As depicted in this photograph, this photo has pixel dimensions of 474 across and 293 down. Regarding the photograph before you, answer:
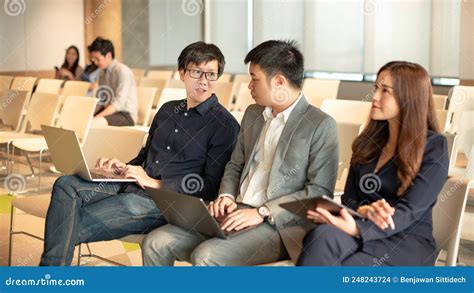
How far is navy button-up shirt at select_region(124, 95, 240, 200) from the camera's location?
3.09 meters

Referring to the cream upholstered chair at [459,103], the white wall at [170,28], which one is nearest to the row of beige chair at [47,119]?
the cream upholstered chair at [459,103]

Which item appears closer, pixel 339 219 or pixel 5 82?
pixel 339 219

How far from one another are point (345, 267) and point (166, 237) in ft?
2.42

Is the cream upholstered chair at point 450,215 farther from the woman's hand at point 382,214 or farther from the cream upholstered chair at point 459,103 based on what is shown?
the cream upholstered chair at point 459,103

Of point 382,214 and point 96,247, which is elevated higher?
point 382,214

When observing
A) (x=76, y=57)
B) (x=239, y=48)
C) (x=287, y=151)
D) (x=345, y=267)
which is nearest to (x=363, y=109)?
(x=287, y=151)

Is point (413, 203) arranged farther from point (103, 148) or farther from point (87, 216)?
point (103, 148)

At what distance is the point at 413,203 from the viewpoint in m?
2.29

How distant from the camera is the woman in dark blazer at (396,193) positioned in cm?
228

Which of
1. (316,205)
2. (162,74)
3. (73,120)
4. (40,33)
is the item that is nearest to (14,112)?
(73,120)

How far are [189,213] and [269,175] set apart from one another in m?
0.35

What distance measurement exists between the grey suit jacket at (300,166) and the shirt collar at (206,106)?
527 millimetres

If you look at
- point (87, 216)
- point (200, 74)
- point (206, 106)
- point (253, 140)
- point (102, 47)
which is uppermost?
point (102, 47)

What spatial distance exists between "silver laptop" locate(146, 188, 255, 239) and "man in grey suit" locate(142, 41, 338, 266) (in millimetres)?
32
